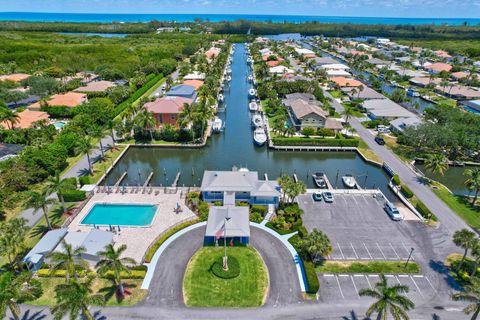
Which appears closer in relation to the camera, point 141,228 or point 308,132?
point 141,228

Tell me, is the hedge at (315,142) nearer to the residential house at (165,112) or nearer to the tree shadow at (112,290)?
the residential house at (165,112)

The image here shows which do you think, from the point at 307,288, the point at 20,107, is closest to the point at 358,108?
the point at 307,288

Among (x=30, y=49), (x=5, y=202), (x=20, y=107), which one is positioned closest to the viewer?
(x=5, y=202)

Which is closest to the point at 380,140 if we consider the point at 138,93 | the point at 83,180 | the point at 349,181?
the point at 349,181

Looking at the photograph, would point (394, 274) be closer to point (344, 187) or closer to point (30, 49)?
point (344, 187)

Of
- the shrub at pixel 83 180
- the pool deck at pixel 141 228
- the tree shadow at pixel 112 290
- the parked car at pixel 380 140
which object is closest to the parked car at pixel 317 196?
the pool deck at pixel 141 228

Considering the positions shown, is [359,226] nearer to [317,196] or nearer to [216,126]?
[317,196]
